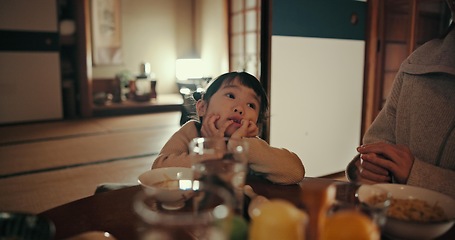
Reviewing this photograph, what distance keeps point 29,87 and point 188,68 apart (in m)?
3.38

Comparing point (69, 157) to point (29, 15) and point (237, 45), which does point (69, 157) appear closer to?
point (29, 15)

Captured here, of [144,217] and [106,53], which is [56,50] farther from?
[144,217]

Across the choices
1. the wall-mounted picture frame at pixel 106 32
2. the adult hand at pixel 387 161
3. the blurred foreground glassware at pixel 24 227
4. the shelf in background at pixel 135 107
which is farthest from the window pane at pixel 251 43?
the blurred foreground glassware at pixel 24 227

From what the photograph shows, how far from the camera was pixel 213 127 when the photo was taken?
1300mm

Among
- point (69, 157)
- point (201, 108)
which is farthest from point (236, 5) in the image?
point (201, 108)

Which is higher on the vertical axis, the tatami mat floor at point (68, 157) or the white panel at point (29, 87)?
the white panel at point (29, 87)

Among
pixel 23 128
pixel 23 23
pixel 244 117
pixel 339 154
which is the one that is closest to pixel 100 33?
pixel 23 23

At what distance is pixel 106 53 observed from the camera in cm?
722

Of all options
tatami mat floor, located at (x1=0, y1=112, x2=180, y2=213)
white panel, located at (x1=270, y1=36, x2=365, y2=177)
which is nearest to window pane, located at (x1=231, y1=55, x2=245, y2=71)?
tatami mat floor, located at (x1=0, y1=112, x2=180, y2=213)

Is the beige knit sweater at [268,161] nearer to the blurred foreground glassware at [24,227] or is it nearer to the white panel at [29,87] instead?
the blurred foreground glassware at [24,227]

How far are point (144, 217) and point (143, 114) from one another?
640 cm

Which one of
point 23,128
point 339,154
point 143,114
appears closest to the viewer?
point 339,154

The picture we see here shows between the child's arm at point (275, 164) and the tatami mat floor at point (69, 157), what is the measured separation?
183 cm

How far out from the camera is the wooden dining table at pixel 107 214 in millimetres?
759
